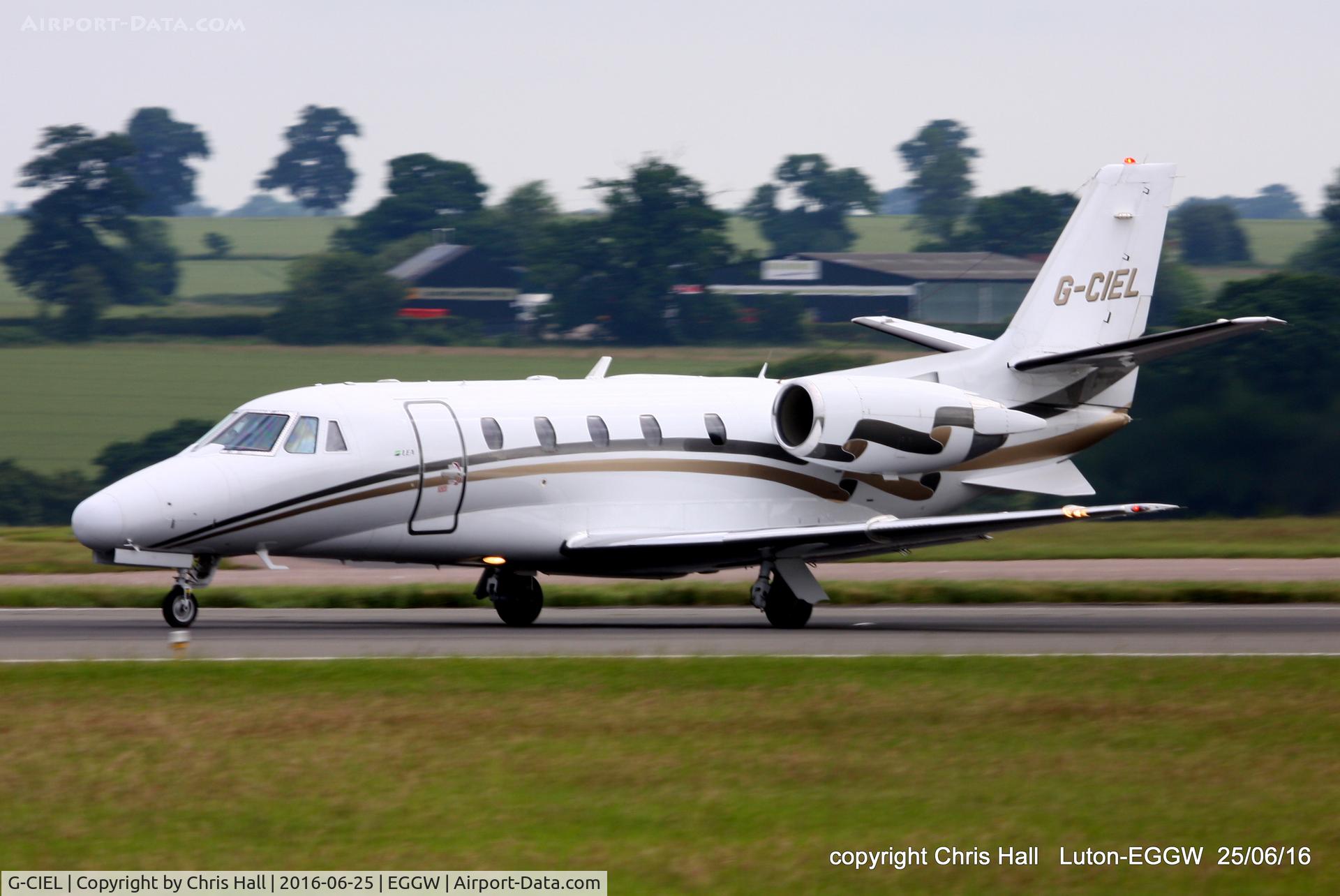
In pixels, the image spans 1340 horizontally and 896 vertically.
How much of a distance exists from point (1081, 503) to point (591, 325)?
99.3 feet

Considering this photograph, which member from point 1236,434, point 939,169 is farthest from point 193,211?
point 1236,434

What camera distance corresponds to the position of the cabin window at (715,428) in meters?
23.5

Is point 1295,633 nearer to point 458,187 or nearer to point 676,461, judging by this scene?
point 676,461

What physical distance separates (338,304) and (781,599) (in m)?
53.8

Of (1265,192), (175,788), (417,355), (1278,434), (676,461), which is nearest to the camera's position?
(175,788)

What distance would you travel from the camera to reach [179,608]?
67.6 feet

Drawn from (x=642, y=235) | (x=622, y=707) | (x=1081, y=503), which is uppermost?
(x=642, y=235)

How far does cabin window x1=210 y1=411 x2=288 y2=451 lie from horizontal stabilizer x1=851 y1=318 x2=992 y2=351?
9.38 meters

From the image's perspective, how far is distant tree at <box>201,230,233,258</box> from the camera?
344 feet

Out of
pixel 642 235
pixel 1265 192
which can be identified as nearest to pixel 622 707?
pixel 642 235

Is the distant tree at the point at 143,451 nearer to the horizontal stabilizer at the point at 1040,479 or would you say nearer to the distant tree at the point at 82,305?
the distant tree at the point at 82,305

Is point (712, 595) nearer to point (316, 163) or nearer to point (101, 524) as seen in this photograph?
point (101, 524)

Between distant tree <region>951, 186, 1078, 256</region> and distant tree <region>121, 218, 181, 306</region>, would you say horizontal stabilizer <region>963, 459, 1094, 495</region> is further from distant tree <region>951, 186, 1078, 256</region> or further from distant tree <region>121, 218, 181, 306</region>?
distant tree <region>121, 218, 181, 306</region>

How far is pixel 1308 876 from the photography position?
8.95 m
